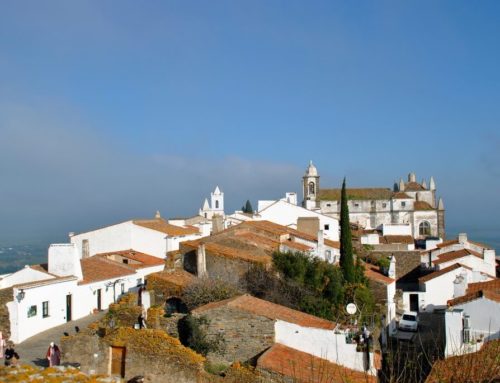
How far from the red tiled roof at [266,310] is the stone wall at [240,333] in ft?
0.72

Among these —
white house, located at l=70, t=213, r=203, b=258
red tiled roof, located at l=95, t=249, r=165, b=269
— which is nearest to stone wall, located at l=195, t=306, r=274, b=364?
red tiled roof, located at l=95, t=249, r=165, b=269

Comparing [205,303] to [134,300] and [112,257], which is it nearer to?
[134,300]

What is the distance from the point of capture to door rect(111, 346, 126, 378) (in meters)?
17.5

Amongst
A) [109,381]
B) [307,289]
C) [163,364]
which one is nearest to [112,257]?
[307,289]

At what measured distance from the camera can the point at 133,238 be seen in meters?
42.0

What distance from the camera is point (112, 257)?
122ft

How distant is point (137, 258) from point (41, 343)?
16.2 m

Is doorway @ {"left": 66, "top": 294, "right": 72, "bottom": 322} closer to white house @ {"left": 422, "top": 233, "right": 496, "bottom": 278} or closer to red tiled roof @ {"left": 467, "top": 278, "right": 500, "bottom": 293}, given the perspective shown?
red tiled roof @ {"left": 467, "top": 278, "right": 500, "bottom": 293}

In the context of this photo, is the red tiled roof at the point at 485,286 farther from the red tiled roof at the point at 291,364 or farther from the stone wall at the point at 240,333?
the stone wall at the point at 240,333

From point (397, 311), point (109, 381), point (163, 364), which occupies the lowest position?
point (397, 311)

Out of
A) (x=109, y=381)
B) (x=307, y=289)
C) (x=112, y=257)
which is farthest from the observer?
(x=112, y=257)

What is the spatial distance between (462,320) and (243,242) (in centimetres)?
1382

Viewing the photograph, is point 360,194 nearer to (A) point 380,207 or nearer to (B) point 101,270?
(A) point 380,207

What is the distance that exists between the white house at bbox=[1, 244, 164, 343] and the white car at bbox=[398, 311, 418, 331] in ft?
51.7
